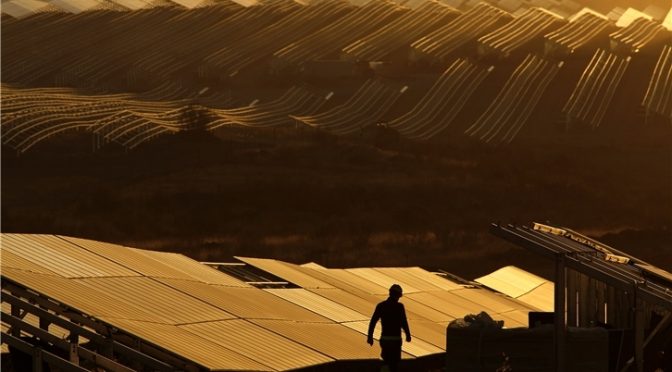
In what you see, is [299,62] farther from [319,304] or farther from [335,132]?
[319,304]

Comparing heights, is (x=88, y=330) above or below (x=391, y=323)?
below

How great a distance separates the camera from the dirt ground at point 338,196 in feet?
180

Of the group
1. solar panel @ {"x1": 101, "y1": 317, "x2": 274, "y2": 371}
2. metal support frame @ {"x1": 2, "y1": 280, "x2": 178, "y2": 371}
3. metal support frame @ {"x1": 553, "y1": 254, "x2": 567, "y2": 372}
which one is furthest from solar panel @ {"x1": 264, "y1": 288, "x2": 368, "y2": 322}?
metal support frame @ {"x1": 2, "y1": 280, "x2": 178, "y2": 371}

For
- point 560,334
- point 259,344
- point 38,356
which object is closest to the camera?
point 38,356

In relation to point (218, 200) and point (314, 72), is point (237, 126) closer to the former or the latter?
point (218, 200)

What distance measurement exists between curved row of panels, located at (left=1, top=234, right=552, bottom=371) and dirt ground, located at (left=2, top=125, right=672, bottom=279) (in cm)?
2342

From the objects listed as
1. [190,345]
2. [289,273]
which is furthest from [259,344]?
[289,273]

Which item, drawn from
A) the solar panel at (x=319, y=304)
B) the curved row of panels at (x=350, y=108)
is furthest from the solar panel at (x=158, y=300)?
the curved row of panels at (x=350, y=108)

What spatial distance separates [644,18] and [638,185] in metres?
46.8

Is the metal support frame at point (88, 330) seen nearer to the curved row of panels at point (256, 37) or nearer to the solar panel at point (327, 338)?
the solar panel at point (327, 338)

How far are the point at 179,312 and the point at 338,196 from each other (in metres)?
43.1

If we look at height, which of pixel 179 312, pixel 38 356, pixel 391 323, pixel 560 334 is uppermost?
pixel 391 323

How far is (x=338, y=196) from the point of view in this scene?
64.0 metres

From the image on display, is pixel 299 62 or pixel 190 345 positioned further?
pixel 299 62
